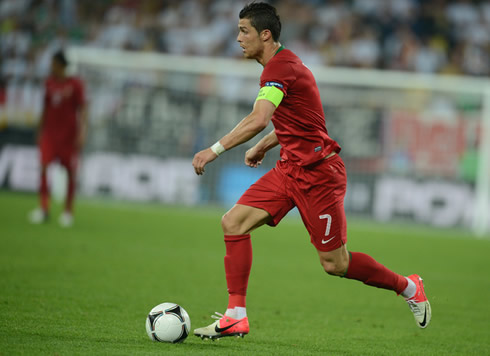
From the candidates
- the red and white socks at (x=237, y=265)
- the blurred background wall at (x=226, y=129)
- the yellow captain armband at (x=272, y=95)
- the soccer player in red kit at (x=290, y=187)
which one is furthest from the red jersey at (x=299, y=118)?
the blurred background wall at (x=226, y=129)

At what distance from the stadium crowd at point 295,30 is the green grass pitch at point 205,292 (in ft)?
19.8

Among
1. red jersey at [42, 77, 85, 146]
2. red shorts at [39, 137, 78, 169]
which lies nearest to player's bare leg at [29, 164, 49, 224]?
red shorts at [39, 137, 78, 169]

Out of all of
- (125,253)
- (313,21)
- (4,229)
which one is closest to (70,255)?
(125,253)

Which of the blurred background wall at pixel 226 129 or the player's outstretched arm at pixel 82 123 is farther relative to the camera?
the blurred background wall at pixel 226 129

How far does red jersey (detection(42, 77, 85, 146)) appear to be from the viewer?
38.1 ft

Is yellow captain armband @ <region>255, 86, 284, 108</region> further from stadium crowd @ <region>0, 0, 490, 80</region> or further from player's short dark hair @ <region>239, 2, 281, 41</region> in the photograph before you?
stadium crowd @ <region>0, 0, 490, 80</region>

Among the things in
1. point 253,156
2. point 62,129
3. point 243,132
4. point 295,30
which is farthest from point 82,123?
point 295,30

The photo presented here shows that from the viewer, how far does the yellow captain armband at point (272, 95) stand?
488cm

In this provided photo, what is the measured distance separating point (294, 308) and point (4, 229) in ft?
17.2

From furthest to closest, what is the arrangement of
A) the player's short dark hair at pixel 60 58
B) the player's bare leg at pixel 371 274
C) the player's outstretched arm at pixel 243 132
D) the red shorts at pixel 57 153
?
the red shorts at pixel 57 153 < the player's short dark hair at pixel 60 58 < the player's bare leg at pixel 371 274 < the player's outstretched arm at pixel 243 132

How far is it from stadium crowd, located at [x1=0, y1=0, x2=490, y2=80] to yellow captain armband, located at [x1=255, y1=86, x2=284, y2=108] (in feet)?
43.2

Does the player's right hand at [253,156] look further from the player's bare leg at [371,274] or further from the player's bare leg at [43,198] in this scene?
the player's bare leg at [43,198]

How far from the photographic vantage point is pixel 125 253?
941cm

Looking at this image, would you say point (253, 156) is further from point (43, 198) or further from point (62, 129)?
point (43, 198)
